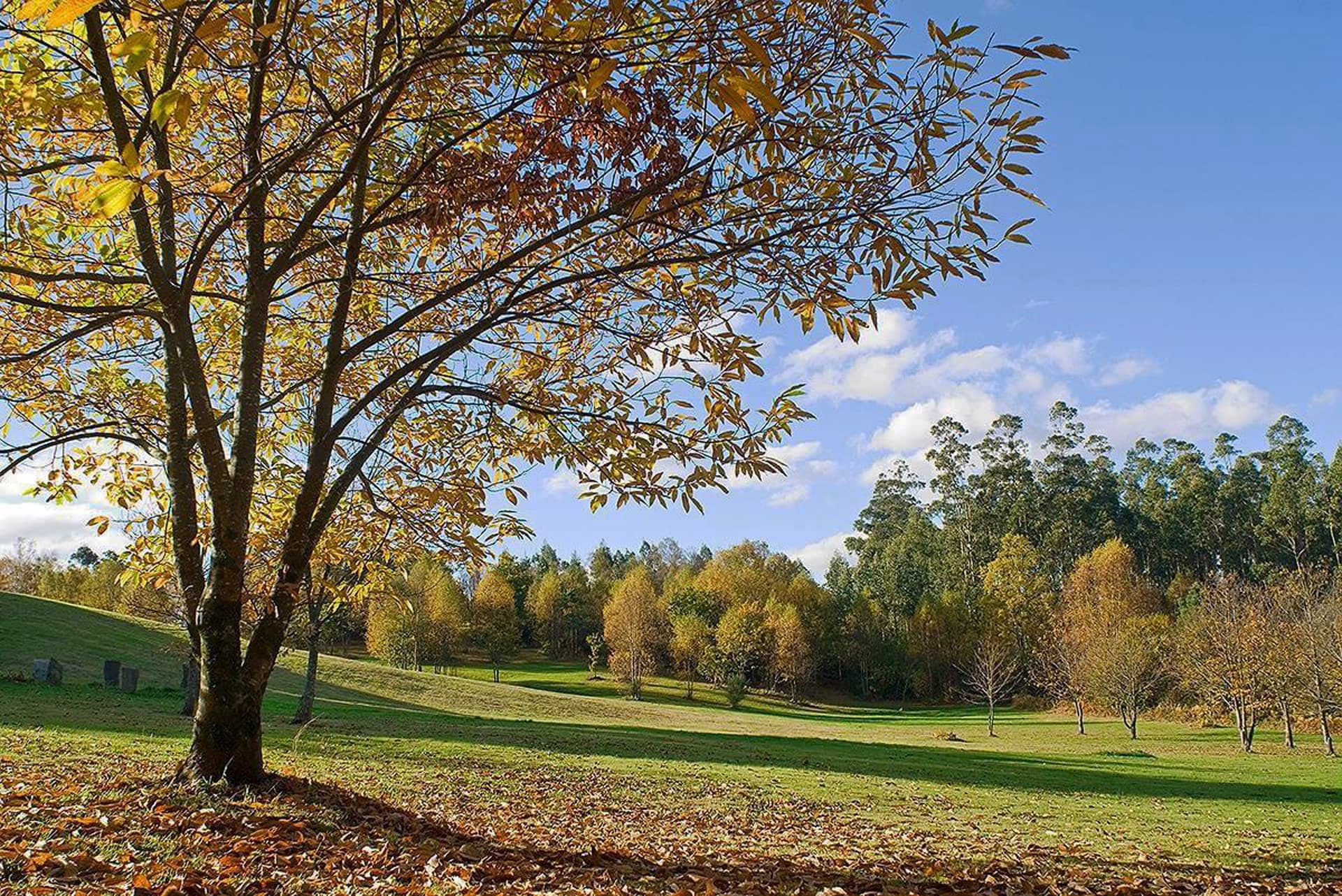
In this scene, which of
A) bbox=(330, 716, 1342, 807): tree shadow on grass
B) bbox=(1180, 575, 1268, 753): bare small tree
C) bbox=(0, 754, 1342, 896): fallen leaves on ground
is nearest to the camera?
bbox=(0, 754, 1342, 896): fallen leaves on ground

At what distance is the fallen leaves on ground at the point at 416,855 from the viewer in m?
4.39

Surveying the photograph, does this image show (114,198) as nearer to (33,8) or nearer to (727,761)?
(33,8)

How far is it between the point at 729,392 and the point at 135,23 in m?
4.30

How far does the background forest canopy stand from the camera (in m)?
42.8

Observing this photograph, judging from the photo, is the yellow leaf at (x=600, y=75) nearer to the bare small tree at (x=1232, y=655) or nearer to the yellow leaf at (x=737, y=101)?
the yellow leaf at (x=737, y=101)

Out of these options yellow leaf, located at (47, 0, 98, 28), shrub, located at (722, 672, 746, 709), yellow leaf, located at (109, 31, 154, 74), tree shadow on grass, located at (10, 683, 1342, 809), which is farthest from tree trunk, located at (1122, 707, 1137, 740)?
yellow leaf, located at (47, 0, 98, 28)

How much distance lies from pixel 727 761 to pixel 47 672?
18.8 metres

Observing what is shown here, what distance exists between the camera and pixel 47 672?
76.0 ft

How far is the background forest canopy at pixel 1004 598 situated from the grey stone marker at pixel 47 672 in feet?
73.8

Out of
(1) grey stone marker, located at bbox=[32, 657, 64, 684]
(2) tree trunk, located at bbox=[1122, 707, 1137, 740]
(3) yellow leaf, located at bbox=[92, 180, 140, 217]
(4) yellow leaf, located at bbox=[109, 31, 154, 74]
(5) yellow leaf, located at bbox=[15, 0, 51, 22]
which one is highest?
(4) yellow leaf, located at bbox=[109, 31, 154, 74]

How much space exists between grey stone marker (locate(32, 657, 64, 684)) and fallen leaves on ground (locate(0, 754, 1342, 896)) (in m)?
16.0

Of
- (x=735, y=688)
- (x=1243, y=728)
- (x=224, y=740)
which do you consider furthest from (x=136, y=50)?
(x=735, y=688)

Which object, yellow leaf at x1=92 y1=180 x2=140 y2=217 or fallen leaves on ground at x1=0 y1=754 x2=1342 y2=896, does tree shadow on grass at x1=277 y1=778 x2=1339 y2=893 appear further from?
yellow leaf at x1=92 y1=180 x2=140 y2=217

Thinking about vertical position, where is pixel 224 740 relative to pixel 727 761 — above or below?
above
